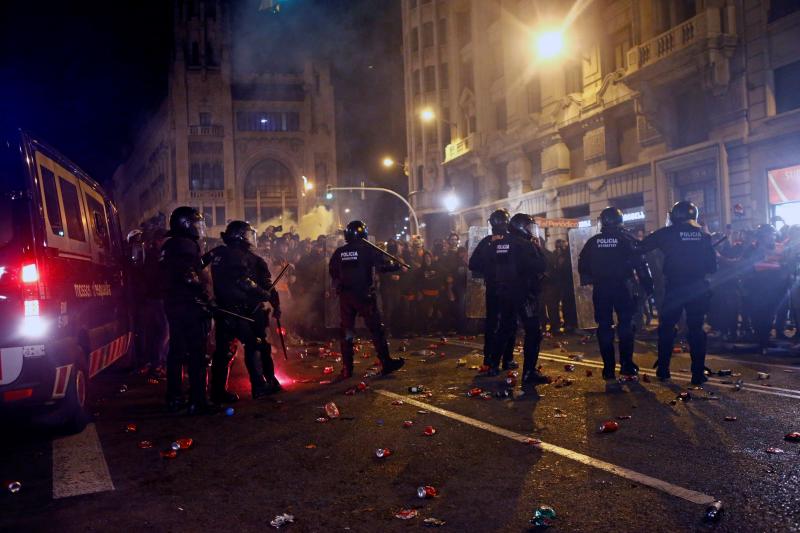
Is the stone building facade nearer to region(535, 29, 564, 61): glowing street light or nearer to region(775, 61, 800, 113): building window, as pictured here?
region(775, 61, 800, 113): building window

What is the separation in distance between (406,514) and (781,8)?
19.0m

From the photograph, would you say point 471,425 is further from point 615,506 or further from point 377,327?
point 377,327

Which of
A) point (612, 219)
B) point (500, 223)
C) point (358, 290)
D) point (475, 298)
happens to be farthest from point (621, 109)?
point (358, 290)

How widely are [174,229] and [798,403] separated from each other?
620cm

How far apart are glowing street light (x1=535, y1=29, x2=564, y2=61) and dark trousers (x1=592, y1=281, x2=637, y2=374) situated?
21584 millimetres

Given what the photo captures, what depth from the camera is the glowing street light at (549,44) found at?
26.4m

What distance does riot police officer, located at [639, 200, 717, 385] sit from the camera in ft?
23.5

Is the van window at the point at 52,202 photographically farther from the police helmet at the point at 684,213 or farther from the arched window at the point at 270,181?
the arched window at the point at 270,181

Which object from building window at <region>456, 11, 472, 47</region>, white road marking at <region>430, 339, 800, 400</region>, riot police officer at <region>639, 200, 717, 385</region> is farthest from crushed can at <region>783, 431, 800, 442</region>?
building window at <region>456, 11, 472, 47</region>

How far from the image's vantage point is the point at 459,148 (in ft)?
120

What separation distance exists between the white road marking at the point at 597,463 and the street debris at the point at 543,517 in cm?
75

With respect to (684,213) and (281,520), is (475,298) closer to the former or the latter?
(684,213)

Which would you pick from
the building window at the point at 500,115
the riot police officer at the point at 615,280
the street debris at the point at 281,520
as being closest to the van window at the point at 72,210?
the street debris at the point at 281,520

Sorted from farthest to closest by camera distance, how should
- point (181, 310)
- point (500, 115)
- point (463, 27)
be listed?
1. point (463, 27)
2. point (500, 115)
3. point (181, 310)
